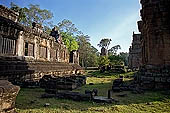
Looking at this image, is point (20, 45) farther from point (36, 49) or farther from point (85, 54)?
point (85, 54)

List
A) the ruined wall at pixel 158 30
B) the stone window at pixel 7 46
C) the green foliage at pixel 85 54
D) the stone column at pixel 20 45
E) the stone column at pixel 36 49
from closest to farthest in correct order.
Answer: the ruined wall at pixel 158 30 → the stone window at pixel 7 46 → the stone column at pixel 20 45 → the stone column at pixel 36 49 → the green foliage at pixel 85 54

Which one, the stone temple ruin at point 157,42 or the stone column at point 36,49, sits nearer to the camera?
the stone temple ruin at point 157,42

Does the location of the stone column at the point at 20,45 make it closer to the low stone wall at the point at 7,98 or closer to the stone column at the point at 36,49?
the stone column at the point at 36,49

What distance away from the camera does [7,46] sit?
7.96 meters

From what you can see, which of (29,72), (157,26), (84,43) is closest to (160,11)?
(157,26)

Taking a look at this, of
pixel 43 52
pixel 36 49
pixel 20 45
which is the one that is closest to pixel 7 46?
pixel 20 45

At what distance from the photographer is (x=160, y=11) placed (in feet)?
24.5

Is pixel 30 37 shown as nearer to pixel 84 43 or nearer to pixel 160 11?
pixel 160 11

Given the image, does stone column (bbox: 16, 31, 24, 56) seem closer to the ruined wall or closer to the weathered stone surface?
the weathered stone surface

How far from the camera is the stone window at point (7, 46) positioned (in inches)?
299

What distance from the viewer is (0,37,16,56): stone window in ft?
24.9

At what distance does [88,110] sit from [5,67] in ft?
17.4

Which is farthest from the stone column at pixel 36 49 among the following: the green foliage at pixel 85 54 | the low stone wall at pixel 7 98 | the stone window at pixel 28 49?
the green foliage at pixel 85 54

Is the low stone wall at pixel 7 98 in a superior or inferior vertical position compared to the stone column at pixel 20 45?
inferior
